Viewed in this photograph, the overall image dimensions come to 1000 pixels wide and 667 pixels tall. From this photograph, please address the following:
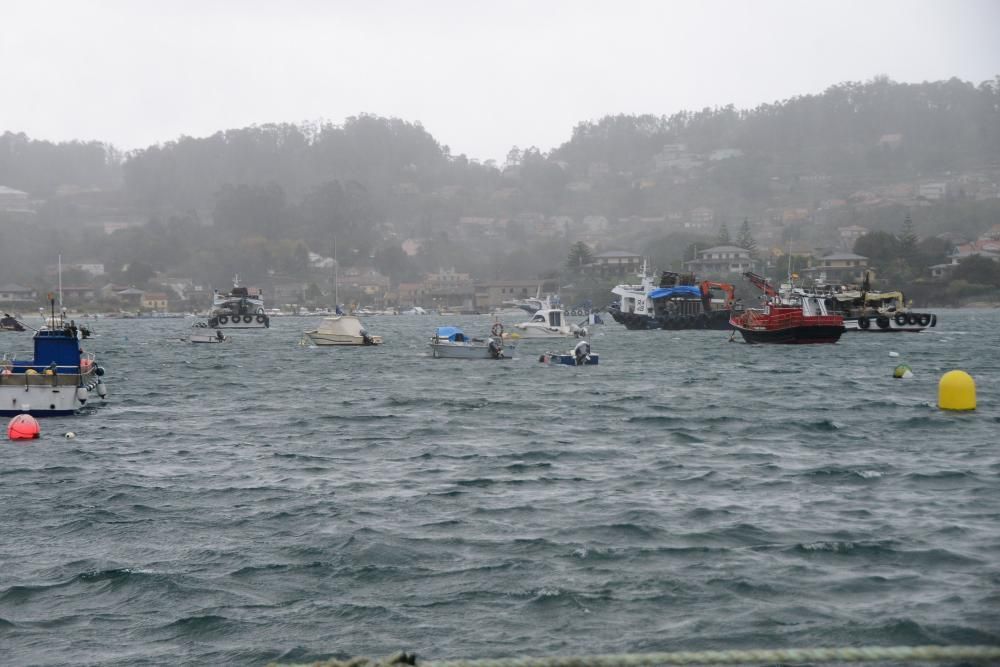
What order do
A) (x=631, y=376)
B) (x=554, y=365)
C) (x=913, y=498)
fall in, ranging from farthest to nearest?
(x=554, y=365)
(x=631, y=376)
(x=913, y=498)

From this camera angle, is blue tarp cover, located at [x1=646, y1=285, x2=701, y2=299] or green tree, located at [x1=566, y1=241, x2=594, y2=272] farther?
green tree, located at [x1=566, y1=241, x2=594, y2=272]

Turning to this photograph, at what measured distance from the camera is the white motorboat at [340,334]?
256 feet

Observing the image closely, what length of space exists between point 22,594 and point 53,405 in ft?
60.7

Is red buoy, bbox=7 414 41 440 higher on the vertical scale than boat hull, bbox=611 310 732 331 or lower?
lower

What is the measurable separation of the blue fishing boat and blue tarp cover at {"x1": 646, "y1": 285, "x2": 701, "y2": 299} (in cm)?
7490

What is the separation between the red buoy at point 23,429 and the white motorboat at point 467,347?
30.7 metres

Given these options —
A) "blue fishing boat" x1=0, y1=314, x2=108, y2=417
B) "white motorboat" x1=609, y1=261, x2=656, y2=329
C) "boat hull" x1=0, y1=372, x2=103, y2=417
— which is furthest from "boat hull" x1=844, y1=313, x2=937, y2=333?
"boat hull" x1=0, y1=372, x2=103, y2=417

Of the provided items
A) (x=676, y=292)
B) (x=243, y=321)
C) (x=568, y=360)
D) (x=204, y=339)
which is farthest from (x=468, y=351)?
(x=243, y=321)

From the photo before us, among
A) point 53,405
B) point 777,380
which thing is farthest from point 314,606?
point 777,380

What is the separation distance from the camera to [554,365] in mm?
53375

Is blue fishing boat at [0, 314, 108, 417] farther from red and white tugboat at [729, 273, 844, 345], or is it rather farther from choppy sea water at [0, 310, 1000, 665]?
red and white tugboat at [729, 273, 844, 345]

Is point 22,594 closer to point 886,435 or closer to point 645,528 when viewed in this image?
point 645,528

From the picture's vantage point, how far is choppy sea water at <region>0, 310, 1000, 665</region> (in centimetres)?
1210

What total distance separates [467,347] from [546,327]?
79.1 ft
